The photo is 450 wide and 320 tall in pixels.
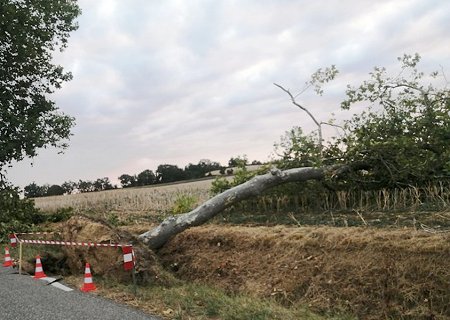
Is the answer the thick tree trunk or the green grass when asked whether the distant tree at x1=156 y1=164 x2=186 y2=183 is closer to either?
the thick tree trunk

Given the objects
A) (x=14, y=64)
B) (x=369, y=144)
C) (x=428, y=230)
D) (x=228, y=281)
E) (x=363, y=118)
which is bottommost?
(x=228, y=281)

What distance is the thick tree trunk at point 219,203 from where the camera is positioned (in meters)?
10.9

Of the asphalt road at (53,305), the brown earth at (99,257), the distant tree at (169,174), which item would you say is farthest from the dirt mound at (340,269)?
the distant tree at (169,174)

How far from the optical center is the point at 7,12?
16312 millimetres

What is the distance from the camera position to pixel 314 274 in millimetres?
7719

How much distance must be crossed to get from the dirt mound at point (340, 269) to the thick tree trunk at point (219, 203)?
109 cm

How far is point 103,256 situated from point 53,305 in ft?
9.53

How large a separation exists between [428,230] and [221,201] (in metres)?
5.61

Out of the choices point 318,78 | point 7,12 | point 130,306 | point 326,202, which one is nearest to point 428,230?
point 130,306

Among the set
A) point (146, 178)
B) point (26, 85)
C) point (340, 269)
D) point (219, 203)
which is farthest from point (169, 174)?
point (340, 269)

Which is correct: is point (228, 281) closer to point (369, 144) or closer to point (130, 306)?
point (130, 306)

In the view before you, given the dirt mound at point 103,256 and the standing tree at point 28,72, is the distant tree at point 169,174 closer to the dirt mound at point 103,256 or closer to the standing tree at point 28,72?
the standing tree at point 28,72

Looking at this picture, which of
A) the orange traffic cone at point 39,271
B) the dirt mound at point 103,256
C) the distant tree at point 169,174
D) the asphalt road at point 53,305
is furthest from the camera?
the distant tree at point 169,174

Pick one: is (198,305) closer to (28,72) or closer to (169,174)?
(28,72)
